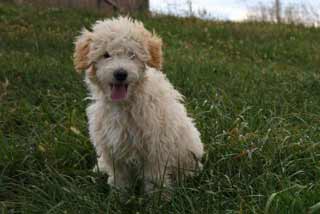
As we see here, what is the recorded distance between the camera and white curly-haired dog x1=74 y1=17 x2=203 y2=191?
4.30m

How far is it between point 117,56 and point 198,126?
182cm

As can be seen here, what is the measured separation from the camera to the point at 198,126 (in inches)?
232

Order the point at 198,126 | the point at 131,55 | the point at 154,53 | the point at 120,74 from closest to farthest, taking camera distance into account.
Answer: the point at 120,74
the point at 131,55
the point at 154,53
the point at 198,126

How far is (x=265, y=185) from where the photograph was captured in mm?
4277

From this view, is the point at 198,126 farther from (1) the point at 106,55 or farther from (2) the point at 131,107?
(1) the point at 106,55

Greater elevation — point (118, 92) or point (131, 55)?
point (131, 55)

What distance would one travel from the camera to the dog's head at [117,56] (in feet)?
13.9

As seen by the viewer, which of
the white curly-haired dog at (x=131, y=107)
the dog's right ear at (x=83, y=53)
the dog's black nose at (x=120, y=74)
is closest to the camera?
the dog's black nose at (x=120, y=74)

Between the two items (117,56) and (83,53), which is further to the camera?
(83,53)

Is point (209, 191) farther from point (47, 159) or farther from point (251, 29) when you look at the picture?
point (251, 29)

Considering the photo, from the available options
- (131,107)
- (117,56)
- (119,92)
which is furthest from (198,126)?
(117,56)

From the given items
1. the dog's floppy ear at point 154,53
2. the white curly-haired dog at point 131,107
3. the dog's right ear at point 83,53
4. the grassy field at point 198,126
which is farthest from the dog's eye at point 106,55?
the grassy field at point 198,126

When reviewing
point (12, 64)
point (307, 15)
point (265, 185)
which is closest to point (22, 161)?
point (265, 185)

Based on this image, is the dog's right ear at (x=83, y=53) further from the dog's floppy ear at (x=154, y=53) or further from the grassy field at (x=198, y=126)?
the grassy field at (x=198, y=126)
